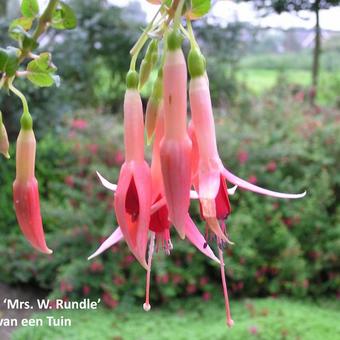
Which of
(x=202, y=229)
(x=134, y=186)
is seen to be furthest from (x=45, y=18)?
(x=202, y=229)

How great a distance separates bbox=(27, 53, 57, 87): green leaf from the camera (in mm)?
379

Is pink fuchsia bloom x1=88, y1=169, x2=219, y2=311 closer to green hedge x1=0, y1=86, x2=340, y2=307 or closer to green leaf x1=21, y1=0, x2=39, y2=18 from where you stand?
green leaf x1=21, y1=0, x2=39, y2=18

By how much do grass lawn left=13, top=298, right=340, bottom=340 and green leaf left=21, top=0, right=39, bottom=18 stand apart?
1.30 meters

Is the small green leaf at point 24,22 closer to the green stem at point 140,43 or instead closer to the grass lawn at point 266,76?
the green stem at point 140,43

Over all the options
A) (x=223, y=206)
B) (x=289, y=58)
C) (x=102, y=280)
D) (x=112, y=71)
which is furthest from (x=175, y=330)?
(x=289, y=58)

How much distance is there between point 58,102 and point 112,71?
1434mm

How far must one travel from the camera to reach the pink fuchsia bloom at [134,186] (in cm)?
27

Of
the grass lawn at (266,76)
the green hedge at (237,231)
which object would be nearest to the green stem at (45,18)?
the green hedge at (237,231)

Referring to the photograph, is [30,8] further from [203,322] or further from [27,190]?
[203,322]

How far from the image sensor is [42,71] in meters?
0.38

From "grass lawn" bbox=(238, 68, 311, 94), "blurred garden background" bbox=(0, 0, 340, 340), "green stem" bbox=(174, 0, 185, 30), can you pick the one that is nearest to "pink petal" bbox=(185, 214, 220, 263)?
"green stem" bbox=(174, 0, 185, 30)

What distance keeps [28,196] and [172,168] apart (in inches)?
4.7

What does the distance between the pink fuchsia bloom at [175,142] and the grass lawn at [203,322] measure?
4.40 feet

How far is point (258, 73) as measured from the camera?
18.8 ft
